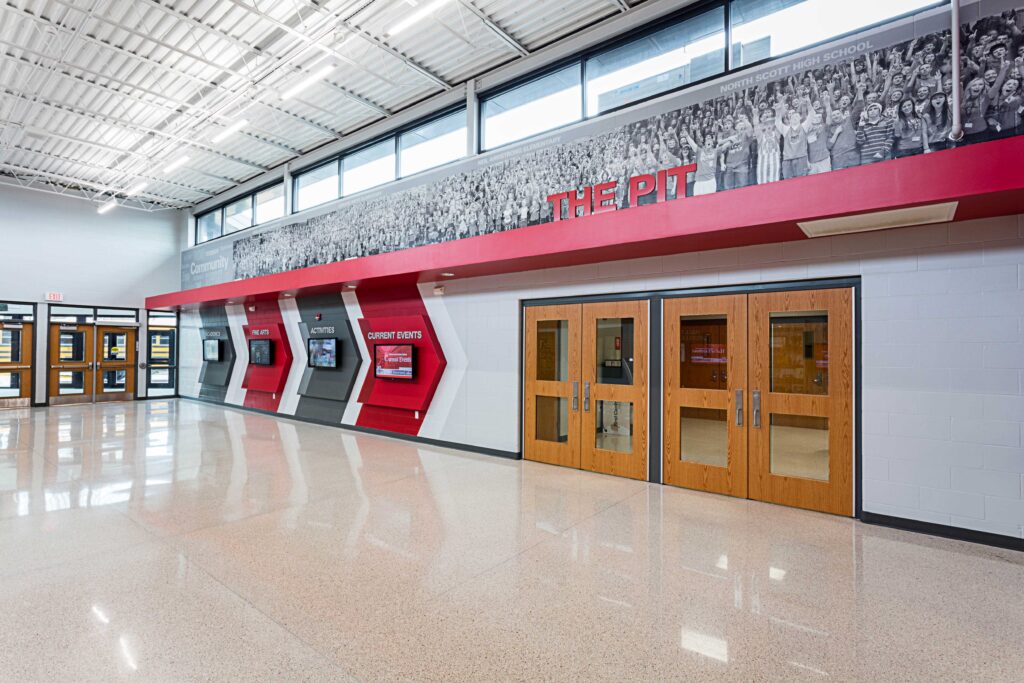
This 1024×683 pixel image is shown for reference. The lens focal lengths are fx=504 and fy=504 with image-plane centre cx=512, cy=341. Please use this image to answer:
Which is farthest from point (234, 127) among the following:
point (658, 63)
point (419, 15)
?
point (658, 63)

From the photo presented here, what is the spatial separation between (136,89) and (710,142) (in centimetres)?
895

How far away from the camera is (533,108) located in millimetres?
7406

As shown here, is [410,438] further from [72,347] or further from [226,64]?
[72,347]

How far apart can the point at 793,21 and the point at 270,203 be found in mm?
11046

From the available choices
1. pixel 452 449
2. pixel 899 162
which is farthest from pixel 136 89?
pixel 899 162

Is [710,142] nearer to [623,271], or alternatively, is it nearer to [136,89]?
[623,271]

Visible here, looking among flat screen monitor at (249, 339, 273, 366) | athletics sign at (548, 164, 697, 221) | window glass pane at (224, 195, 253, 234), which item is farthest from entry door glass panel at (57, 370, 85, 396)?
athletics sign at (548, 164, 697, 221)

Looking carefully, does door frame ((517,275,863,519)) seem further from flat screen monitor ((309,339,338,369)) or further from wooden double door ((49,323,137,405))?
wooden double door ((49,323,137,405))

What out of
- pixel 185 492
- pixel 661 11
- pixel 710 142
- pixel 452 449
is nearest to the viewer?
pixel 185 492

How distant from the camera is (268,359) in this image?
10.7 metres

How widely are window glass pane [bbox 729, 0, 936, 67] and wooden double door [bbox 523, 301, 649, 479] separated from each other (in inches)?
119

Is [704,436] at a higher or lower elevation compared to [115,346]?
lower

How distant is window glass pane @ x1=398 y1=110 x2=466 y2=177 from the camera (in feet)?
27.4

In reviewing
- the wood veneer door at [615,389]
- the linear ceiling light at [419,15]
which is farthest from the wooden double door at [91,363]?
the wood veneer door at [615,389]
